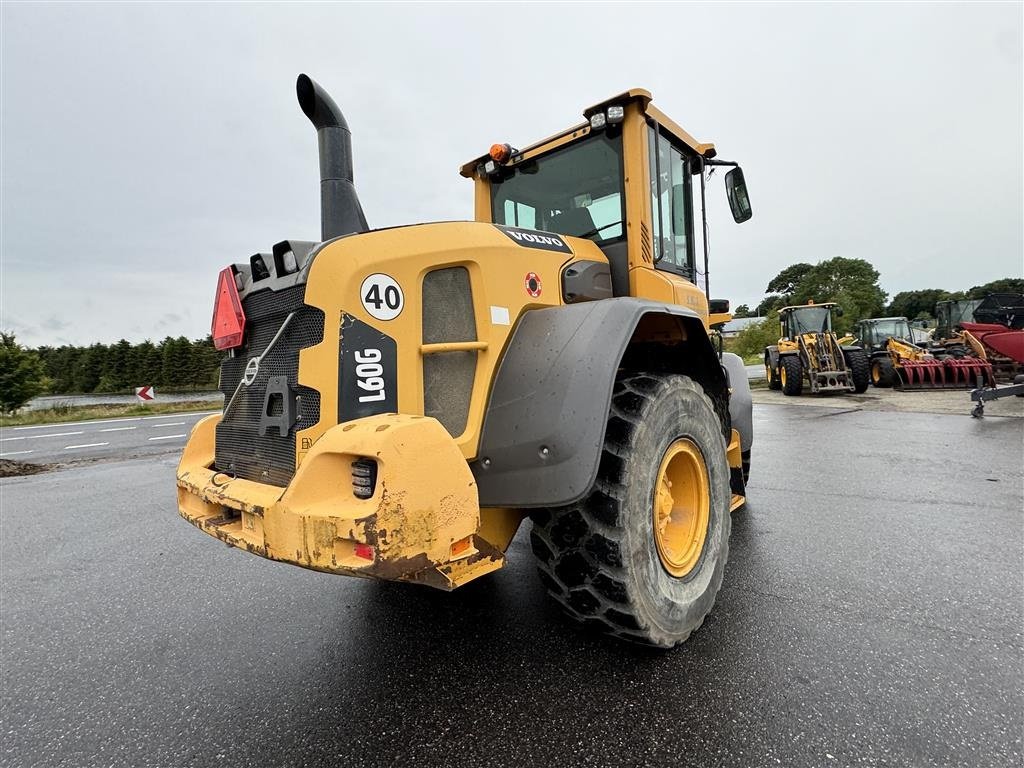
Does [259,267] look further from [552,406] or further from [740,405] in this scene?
[740,405]

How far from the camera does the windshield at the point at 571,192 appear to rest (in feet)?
9.05

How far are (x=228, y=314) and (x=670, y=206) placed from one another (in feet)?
7.91

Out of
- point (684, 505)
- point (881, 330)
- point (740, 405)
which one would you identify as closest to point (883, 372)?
point (881, 330)

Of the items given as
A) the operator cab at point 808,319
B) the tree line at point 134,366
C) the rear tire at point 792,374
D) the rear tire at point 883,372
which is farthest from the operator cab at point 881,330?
the tree line at point 134,366

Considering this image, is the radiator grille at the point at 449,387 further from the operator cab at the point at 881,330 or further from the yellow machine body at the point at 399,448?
the operator cab at the point at 881,330

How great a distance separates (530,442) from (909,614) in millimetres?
1991

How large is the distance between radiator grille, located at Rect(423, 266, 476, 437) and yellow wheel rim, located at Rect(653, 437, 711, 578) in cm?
94

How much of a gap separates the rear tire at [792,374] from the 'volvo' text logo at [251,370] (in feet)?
46.6

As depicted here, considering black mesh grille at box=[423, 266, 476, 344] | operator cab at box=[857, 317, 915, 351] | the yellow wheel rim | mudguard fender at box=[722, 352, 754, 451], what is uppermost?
operator cab at box=[857, 317, 915, 351]

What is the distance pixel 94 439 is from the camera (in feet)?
37.4

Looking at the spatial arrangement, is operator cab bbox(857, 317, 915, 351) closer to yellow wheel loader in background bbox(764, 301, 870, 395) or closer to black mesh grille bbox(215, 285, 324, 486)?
yellow wheel loader in background bbox(764, 301, 870, 395)

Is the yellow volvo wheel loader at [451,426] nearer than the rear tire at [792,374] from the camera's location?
Yes

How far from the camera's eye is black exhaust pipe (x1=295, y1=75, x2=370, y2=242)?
235cm

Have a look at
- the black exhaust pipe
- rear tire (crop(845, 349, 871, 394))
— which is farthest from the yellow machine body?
rear tire (crop(845, 349, 871, 394))
